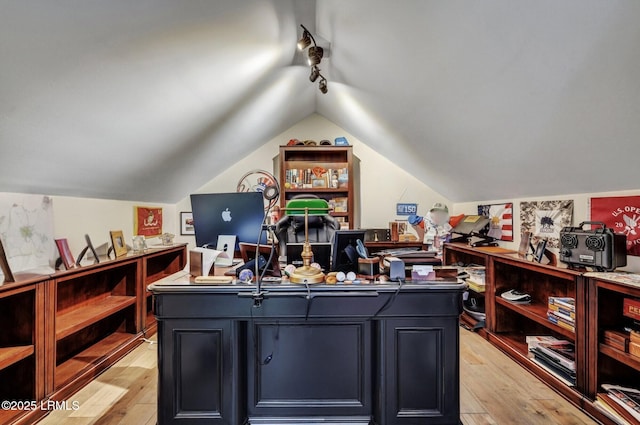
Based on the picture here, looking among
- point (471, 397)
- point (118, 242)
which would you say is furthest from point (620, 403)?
point (118, 242)

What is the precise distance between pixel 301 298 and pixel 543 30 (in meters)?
1.67

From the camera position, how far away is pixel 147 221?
3.57 metres

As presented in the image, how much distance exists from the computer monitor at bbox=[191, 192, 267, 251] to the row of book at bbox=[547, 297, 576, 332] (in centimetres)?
208

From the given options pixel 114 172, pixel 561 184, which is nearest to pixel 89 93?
pixel 114 172

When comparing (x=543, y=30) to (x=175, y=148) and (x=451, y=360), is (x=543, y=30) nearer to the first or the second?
(x=451, y=360)

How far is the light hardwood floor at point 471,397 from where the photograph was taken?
5.91 ft

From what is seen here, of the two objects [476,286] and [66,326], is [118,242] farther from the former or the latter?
[476,286]

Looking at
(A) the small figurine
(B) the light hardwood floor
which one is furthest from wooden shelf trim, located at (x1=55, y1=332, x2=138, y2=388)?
(A) the small figurine

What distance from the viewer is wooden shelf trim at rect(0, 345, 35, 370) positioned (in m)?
1.60

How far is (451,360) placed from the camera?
1589 mm

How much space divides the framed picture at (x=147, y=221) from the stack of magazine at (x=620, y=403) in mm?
4058

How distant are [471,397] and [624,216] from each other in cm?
151

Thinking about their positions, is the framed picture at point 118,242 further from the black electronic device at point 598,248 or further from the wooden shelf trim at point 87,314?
the black electronic device at point 598,248

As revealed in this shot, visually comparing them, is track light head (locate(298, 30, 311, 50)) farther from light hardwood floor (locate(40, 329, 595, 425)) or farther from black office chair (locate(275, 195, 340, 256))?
light hardwood floor (locate(40, 329, 595, 425))
